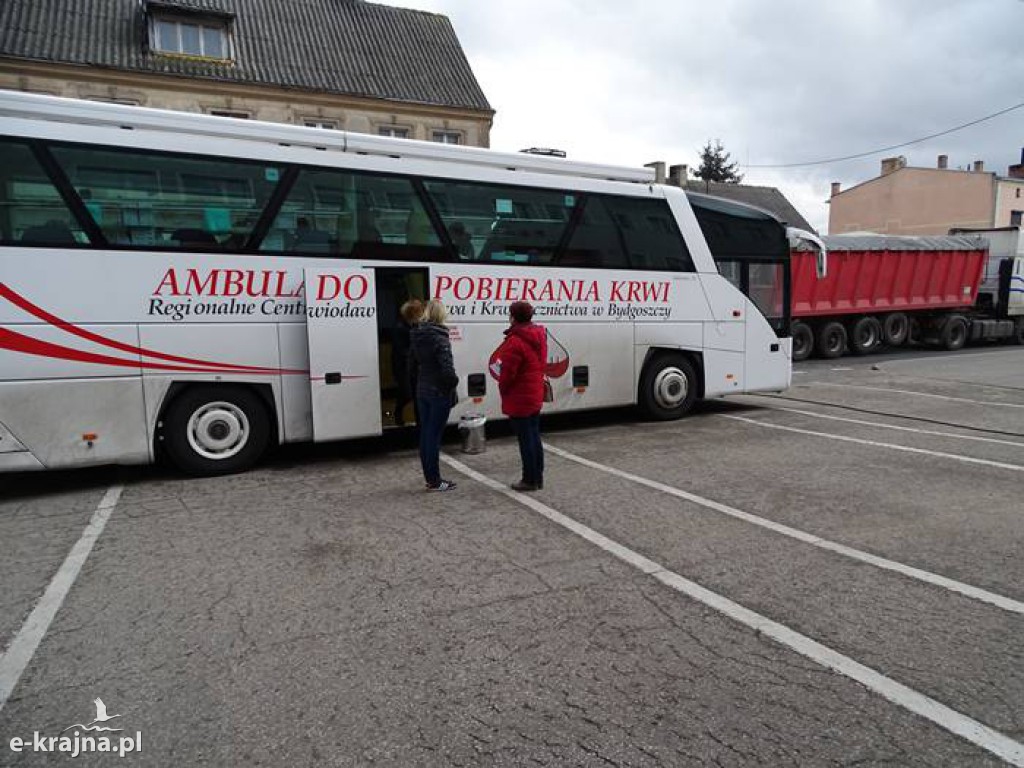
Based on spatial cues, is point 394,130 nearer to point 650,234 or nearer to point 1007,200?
point 650,234

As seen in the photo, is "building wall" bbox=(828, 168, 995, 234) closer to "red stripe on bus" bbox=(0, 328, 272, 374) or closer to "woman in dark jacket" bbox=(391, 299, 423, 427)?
"woman in dark jacket" bbox=(391, 299, 423, 427)

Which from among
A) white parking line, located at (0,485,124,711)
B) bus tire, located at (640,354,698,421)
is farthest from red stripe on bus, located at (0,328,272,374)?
bus tire, located at (640,354,698,421)

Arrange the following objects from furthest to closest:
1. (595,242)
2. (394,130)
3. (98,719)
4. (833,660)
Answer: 1. (394,130)
2. (595,242)
3. (833,660)
4. (98,719)

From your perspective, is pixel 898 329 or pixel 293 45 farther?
pixel 293 45

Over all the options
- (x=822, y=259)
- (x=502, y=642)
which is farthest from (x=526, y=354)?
(x=822, y=259)

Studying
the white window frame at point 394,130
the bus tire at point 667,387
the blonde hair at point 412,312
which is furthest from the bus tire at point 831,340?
the white window frame at point 394,130

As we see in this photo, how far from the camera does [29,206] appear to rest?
18.9 feet

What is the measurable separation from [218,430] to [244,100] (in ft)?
70.6

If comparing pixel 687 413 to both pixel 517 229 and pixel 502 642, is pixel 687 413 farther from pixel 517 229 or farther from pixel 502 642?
pixel 502 642

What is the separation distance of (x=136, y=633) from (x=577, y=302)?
622cm

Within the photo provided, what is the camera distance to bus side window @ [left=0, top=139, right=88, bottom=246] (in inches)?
223
